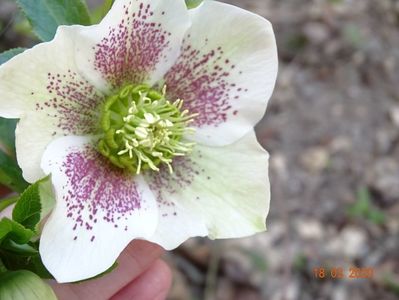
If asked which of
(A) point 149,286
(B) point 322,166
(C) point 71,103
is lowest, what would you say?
(B) point 322,166

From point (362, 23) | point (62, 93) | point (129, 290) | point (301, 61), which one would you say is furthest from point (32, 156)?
point (362, 23)

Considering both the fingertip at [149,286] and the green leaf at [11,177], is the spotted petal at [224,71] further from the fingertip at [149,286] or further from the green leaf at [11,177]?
the fingertip at [149,286]

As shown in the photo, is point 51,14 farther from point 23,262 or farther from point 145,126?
point 23,262

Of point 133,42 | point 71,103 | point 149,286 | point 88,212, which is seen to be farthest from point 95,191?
point 149,286

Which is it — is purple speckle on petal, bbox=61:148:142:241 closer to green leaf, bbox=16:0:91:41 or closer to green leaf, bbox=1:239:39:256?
green leaf, bbox=1:239:39:256

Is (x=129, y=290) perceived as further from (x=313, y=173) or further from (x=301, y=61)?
(x=301, y=61)

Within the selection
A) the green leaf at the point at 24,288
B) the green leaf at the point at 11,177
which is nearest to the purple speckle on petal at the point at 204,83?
the green leaf at the point at 11,177
